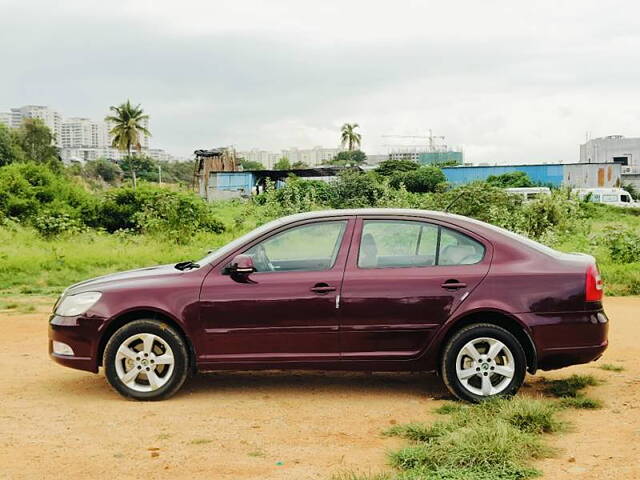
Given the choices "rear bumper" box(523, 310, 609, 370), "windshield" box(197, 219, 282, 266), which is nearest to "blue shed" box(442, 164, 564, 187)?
"windshield" box(197, 219, 282, 266)

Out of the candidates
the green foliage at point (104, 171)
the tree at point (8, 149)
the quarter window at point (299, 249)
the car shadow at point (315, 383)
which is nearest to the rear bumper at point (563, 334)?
the car shadow at point (315, 383)

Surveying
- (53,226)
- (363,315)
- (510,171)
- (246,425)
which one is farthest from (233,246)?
(510,171)

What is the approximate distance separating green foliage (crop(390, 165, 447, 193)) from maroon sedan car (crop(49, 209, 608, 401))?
54.6 metres

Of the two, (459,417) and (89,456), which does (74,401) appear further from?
(459,417)

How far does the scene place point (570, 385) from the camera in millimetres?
6914

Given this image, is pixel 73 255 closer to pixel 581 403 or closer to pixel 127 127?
pixel 581 403

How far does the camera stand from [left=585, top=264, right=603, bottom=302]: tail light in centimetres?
637

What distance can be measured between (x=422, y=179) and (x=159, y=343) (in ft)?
194

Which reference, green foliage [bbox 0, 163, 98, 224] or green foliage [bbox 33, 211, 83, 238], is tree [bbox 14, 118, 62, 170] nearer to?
green foliage [bbox 0, 163, 98, 224]

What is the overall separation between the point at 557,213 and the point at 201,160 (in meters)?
51.1

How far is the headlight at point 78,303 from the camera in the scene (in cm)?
660

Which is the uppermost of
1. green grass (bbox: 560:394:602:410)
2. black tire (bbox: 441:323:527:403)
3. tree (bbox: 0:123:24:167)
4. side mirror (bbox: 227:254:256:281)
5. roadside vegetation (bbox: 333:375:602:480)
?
tree (bbox: 0:123:24:167)

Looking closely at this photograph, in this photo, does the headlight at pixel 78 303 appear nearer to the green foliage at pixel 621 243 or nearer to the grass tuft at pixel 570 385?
the grass tuft at pixel 570 385

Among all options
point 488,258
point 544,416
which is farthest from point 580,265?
point 544,416
